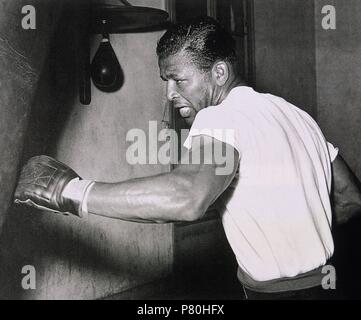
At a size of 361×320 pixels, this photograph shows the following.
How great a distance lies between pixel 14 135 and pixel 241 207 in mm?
720

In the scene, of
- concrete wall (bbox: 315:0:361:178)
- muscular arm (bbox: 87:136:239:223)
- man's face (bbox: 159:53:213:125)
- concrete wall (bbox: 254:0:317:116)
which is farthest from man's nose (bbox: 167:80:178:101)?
concrete wall (bbox: 315:0:361:178)

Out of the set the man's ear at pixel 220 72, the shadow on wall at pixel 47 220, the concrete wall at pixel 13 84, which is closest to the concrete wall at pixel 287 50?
the shadow on wall at pixel 47 220

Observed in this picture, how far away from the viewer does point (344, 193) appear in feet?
5.46

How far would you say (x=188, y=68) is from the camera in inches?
58.0

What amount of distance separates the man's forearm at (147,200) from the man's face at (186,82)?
0.44 meters

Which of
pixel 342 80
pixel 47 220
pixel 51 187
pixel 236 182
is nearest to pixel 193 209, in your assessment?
pixel 236 182

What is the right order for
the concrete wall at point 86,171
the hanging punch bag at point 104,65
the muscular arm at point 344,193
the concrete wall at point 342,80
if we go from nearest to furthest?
the muscular arm at point 344,193 < the concrete wall at point 86,171 < the hanging punch bag at point 104,65 < the concrete wall at point 342,80

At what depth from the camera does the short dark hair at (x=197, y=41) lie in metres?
1.46

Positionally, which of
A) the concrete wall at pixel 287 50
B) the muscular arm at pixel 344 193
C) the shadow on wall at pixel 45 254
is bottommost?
the shadow on wall at pixel 45 254

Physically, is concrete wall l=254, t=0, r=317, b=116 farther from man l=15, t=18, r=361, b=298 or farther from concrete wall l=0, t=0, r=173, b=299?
man l=15, t=18, r=361, b=298

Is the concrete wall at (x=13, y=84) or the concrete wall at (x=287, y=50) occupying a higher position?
the concrete wall at (x=287, y=50)

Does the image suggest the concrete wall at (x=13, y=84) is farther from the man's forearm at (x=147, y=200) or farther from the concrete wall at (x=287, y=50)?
the concrete wall at (x=287, y=50)

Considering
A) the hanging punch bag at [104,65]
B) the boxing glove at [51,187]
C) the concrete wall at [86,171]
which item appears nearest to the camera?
the boxing glove at [51,187]

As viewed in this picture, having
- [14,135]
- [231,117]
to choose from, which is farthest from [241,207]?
[14,135]
